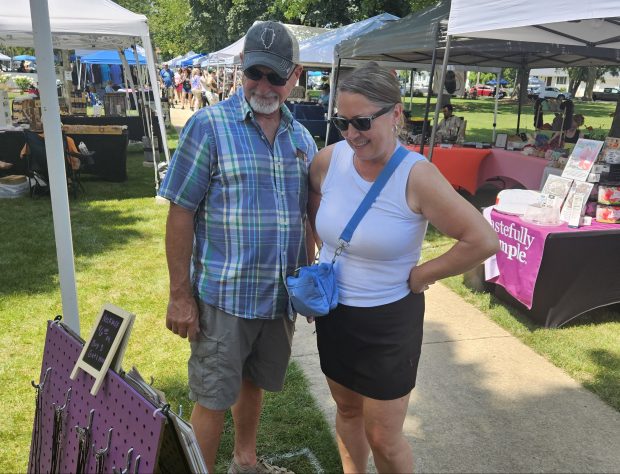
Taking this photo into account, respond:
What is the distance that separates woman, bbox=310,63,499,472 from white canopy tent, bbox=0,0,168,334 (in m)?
0.94

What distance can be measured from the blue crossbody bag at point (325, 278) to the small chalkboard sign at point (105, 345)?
55 cm

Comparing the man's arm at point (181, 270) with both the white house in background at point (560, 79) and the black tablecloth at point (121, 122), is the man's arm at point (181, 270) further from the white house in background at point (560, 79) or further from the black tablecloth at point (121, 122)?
the white house in background at point (560, 79)

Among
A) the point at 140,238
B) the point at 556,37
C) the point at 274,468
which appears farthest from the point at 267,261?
the point at 556,37

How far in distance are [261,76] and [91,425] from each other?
1219 millimetres

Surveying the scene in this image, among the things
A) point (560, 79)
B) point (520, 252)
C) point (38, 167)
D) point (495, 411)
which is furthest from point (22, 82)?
point (560, 79)

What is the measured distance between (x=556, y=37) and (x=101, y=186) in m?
7.09

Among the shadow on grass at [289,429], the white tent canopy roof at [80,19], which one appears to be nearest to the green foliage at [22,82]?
the white tent canopy roof at [80,19]

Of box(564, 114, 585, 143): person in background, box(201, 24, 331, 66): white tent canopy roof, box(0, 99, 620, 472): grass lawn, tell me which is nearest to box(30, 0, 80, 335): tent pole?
box(0, 99, 620, 472): grass lawn

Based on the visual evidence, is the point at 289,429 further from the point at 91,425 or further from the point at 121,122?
the point at 121,122

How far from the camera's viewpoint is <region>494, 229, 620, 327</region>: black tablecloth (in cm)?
407

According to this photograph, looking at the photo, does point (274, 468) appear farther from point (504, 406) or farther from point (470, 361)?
point (470, 361)

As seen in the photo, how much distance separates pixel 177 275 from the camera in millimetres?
1968

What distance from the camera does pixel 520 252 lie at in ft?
14.0

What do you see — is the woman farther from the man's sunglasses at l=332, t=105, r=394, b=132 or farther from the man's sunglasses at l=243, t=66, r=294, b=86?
the man's sunglasses at l=243, t=66, r=294, b=86
